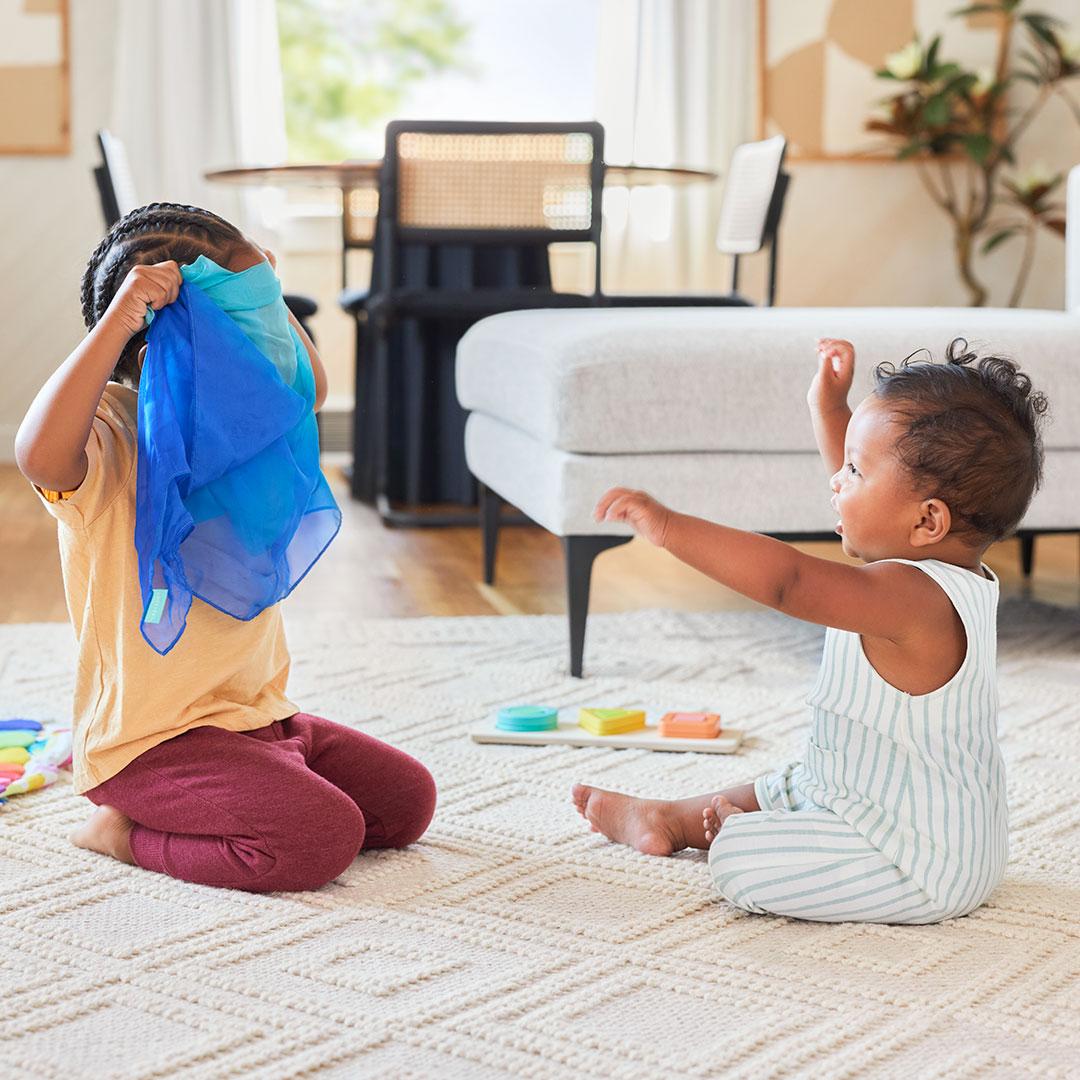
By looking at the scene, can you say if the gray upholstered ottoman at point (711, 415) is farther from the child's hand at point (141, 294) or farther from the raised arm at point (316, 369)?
the child's hand at point (141, 294)

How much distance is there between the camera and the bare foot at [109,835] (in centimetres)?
126

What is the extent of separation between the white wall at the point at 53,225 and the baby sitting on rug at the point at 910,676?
11.6 ft

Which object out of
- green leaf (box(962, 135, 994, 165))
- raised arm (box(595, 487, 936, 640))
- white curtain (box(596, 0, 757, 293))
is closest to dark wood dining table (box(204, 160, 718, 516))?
white curtain (box(596, 0, 757, 293))

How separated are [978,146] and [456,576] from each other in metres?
2.47

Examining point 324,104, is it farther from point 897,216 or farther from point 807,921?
point 807,921

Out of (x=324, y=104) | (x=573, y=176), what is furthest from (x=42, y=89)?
(x=573, y=176)

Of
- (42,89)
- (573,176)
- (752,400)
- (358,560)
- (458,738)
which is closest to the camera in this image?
(458,738)

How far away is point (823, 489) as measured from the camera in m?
1.94

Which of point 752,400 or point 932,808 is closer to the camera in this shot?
point 932,808

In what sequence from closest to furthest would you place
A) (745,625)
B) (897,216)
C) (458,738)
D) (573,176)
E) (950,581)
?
(950,581) → (458,738) → (745,625) → (573,176) → (897,216)

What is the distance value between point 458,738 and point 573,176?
68.8 inches

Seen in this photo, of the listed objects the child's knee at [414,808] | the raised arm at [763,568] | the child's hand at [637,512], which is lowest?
the child's knee at [414,808]

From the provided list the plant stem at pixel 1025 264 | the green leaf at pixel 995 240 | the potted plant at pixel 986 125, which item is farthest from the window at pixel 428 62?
the plant stem at pixel 1025 264

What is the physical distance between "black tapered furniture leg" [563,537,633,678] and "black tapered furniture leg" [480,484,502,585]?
527 mm
